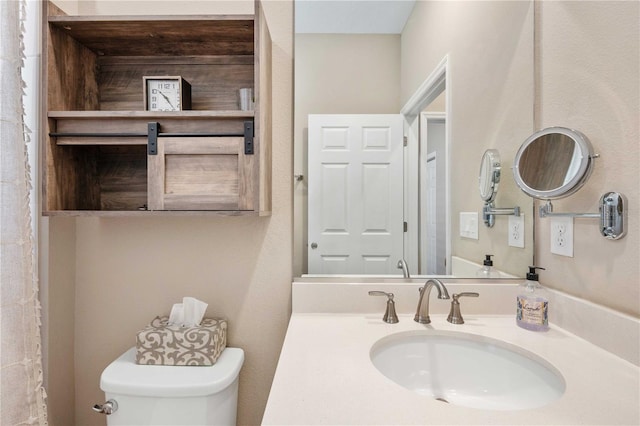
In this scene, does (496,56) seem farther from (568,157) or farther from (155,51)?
(155,51)

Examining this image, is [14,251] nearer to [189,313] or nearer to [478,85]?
[189,313]

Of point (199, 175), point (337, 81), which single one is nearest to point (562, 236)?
point (337, 81)

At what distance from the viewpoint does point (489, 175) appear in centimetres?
119

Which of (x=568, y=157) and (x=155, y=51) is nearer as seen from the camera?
(x=568, y=157)

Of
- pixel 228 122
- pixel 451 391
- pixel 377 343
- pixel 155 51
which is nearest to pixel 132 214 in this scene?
pixel 228 122

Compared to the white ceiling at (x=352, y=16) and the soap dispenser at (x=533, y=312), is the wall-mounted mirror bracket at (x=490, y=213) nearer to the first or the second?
the soap dispenser at (x=533, y=312)

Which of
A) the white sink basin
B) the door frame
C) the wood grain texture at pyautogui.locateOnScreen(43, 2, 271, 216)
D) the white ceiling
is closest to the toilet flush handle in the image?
the wood grain texture at pyautogui.locateOnScreen(43, 2, 271, 216)

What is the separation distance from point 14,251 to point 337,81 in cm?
105

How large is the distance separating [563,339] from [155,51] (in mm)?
1523

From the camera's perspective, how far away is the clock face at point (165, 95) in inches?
41.8

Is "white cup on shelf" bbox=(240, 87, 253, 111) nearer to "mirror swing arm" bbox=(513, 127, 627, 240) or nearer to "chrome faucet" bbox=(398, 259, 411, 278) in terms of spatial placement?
"chrome faucet" bbox=(398, 259, 411, 278)

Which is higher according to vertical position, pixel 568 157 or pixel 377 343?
pixel 568 157

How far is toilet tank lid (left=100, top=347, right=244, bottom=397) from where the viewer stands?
3.17 feet

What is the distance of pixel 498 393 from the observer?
88cm
